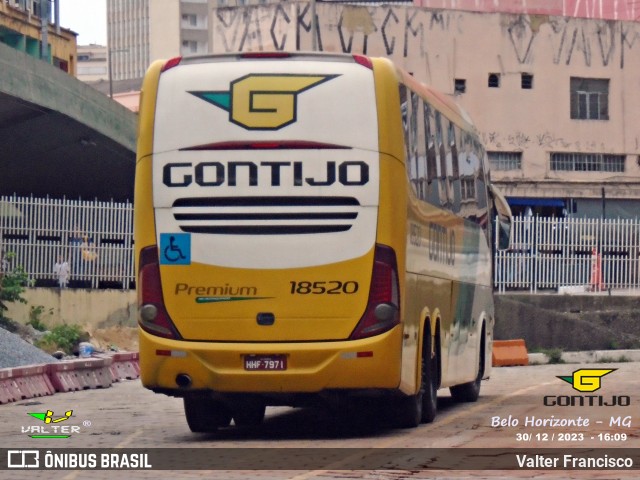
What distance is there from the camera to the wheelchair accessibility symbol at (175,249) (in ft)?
48.7

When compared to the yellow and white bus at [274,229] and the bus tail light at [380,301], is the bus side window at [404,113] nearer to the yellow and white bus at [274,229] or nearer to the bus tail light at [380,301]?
the yellow and white bus at [274,229]

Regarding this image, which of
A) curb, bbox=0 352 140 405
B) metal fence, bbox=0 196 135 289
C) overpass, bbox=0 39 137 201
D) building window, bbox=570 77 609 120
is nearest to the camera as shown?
curb, bbox=0 352 140 405

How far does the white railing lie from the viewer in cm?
3753

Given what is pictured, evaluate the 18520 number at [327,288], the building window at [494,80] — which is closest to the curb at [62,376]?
the 18520 number at [327,288]

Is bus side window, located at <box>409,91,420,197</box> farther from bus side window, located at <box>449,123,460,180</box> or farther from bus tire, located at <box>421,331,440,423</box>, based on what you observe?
bus side window, located at <box>449,123,460,180</box>

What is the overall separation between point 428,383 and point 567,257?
70.1 feet

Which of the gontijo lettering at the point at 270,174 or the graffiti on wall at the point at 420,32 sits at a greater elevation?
the graffiti on wall at the point at 420,32

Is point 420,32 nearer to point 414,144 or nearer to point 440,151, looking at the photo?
point 440,151

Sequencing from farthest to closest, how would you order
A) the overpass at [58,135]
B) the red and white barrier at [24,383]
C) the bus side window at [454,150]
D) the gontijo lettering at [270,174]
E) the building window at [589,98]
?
the building window at [589,98] < the overpass at [58,135] < the red and white barrier at [24,383] < the bus side window at [454,150] < the gontijo lettering at [270,174]

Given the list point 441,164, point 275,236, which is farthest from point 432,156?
point 275,236

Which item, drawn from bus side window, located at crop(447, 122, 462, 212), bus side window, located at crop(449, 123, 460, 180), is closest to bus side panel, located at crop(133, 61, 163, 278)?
bus side window, located at crop(447, 122, 462, 212)

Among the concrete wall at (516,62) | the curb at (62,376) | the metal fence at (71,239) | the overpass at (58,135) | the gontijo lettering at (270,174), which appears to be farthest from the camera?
the concrete wall at (516,62)

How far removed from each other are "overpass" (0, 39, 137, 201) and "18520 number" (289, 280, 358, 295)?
2064cm

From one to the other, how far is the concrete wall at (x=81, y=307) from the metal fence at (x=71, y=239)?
28 cm
